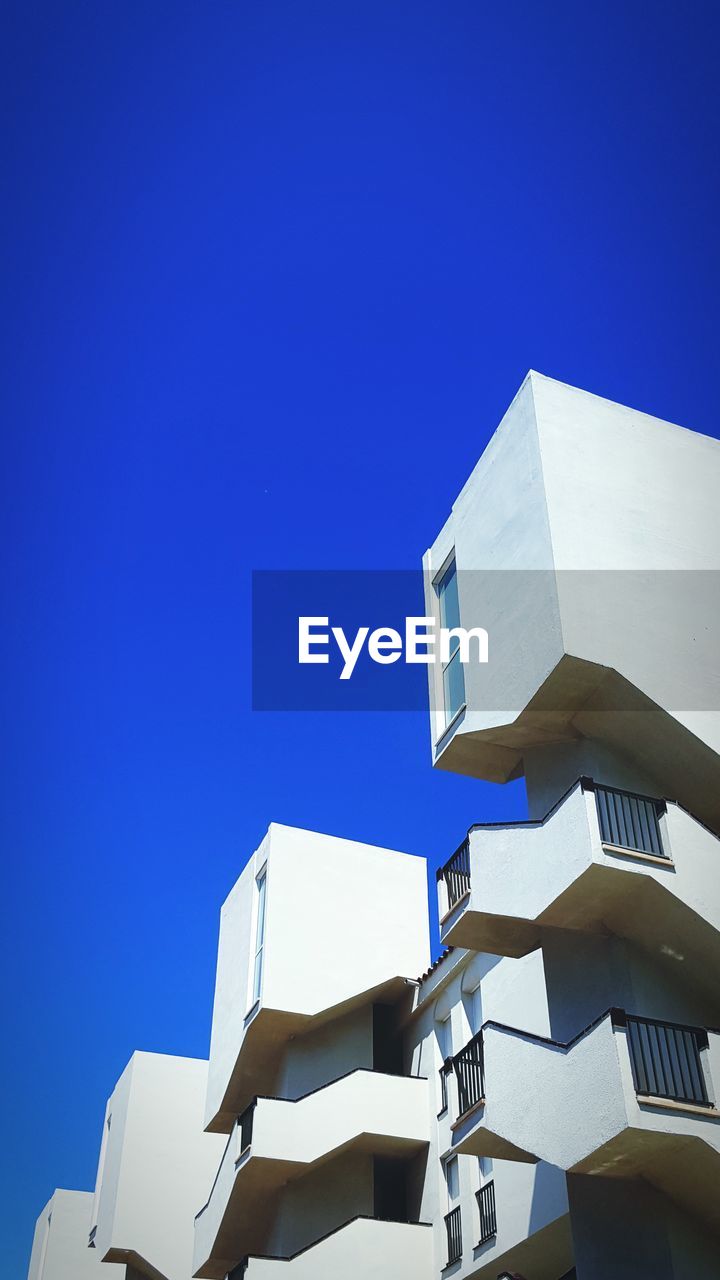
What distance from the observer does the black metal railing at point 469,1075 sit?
18125 millimetres

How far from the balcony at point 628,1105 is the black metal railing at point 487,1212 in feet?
25.8

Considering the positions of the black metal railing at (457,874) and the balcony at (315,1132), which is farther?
the balcony at (315,1132)

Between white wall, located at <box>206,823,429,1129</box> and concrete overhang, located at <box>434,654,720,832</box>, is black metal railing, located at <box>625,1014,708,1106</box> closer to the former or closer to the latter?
concrete overhang, located at <box>434,654,720,832</box>

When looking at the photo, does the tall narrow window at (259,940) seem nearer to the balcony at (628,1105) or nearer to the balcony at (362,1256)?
the balcony at (362,1256)

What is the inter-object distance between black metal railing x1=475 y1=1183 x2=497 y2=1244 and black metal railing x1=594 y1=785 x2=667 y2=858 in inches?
394

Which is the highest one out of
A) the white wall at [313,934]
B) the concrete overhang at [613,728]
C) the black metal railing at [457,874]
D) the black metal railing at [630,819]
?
the white wall at [313,934]

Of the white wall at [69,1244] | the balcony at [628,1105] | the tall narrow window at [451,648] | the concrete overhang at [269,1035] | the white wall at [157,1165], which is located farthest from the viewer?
the white wall at [69,1244]

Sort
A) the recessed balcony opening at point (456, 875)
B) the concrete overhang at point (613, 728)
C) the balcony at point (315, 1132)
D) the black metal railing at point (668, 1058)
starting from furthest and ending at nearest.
A: the balcony at point (315, 1132), the recessed balcony opening at point (456, 875), the concrete overhang at point (613, 728), the black metal railing at point (668, 1058)

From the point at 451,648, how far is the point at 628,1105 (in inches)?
348

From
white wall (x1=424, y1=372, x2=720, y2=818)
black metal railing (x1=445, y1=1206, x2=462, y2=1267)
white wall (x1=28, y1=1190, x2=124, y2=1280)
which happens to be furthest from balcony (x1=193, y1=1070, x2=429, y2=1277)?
white wall (x1=28, y1=1190, x2=124, y2=1280)

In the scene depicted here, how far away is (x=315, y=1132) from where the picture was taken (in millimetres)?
25625

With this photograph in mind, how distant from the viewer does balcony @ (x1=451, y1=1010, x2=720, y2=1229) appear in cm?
1360

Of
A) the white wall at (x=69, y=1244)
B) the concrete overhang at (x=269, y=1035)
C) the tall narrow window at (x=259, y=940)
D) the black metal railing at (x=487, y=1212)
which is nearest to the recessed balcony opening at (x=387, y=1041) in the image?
the concrete overhang at (x=269, y=1035)

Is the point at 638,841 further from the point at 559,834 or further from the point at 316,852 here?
the point at 316,852
